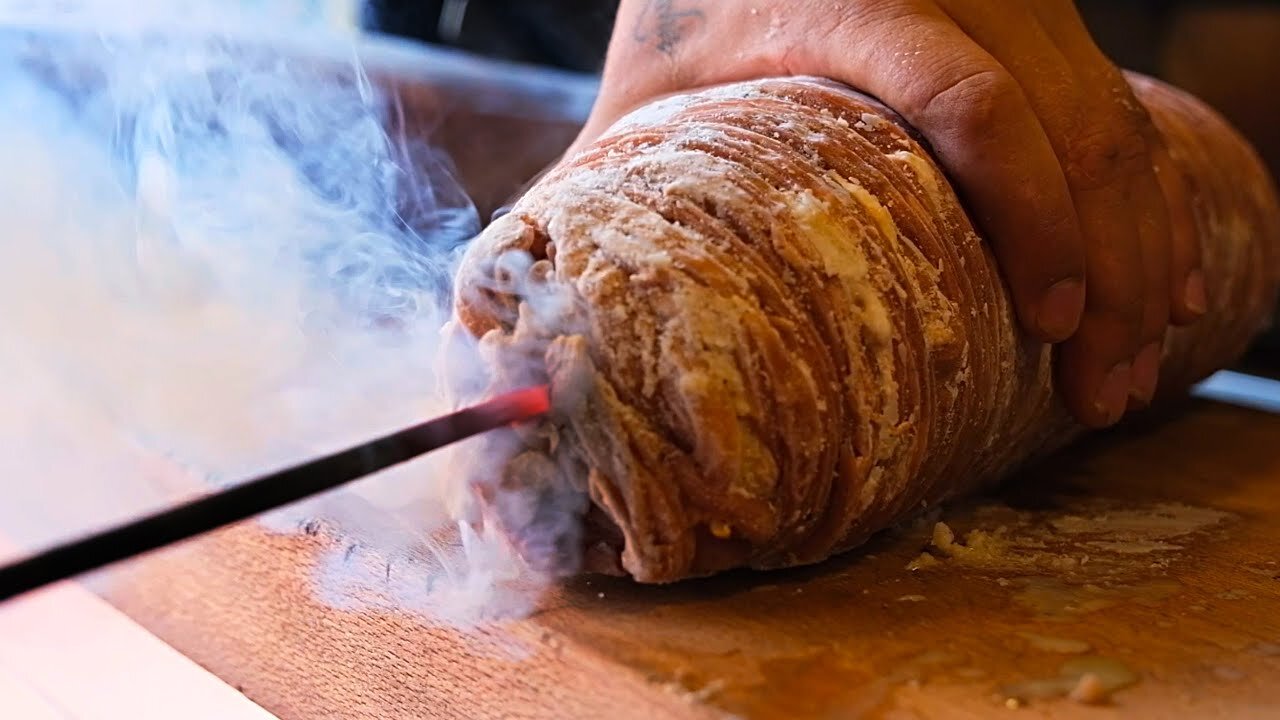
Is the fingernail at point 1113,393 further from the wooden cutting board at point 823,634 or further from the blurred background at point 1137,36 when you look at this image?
the blurred background at point 1137,36

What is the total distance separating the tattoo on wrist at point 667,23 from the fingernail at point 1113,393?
2.03ft

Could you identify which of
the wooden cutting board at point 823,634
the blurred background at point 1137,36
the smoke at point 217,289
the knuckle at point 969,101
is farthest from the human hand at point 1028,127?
the blurred background at point 1137,36

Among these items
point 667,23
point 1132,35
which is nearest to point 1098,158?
point 667,23

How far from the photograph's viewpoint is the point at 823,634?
93cm

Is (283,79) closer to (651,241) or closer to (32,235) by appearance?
(32,235)

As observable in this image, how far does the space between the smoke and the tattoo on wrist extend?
0.37m

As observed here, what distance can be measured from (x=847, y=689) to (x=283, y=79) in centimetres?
157

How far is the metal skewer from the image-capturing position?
0.66 meters

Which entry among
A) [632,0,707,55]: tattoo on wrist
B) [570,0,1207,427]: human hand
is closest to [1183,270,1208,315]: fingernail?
[570,0,1207,427]: human hand

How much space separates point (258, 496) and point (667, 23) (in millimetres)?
851

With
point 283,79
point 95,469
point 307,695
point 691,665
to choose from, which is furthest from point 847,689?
point 283,79

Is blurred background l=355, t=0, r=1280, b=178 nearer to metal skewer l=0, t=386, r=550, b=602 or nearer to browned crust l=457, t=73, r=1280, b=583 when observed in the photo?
browned crust l=457, t=73, r=1280, b=583

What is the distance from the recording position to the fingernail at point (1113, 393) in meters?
1.26

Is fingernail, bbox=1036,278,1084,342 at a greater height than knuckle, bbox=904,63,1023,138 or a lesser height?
lesser
